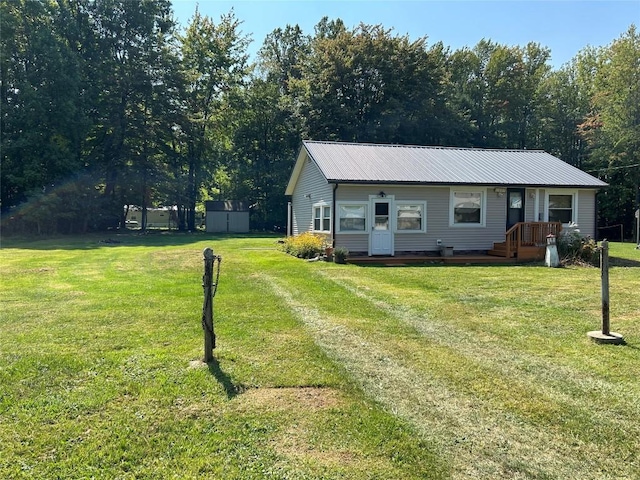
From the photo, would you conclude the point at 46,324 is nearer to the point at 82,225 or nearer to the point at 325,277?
the point at 325,277

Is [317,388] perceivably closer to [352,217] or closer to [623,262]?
[352,217]

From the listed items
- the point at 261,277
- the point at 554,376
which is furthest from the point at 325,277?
the point at 554,376

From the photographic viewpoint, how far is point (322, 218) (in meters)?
16.2

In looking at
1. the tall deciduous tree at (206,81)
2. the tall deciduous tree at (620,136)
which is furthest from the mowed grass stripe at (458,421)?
the tall deciduous tree at (206,81)

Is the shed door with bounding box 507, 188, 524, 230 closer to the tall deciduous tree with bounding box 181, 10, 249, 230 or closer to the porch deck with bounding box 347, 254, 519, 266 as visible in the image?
the porch deck with bounding box 347, 254, 519, 266

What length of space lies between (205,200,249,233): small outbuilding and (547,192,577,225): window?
79.1 feet

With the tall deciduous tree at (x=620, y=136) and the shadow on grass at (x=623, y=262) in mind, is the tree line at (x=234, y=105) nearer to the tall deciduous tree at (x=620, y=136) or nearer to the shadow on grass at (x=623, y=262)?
the tall deciduous tree at (x=620, y=136)

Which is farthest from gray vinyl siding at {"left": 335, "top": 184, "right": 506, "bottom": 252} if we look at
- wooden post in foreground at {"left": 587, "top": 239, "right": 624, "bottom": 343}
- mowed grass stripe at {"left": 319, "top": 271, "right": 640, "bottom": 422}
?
wooden post in foreground at {"left": 587, "top": 239, "right": 624, "bottom": 343}

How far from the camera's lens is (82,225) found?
28875 millimetres

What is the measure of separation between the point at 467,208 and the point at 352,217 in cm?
416

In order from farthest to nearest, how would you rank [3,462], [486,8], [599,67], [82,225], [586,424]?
[599,67]
[82,225]
[486,8]
[586,424]
[3,462]

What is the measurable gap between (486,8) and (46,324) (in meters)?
14.2

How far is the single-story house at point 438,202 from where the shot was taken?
1470cm

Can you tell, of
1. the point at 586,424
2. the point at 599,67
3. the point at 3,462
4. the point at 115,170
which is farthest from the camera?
the point at 599,67
